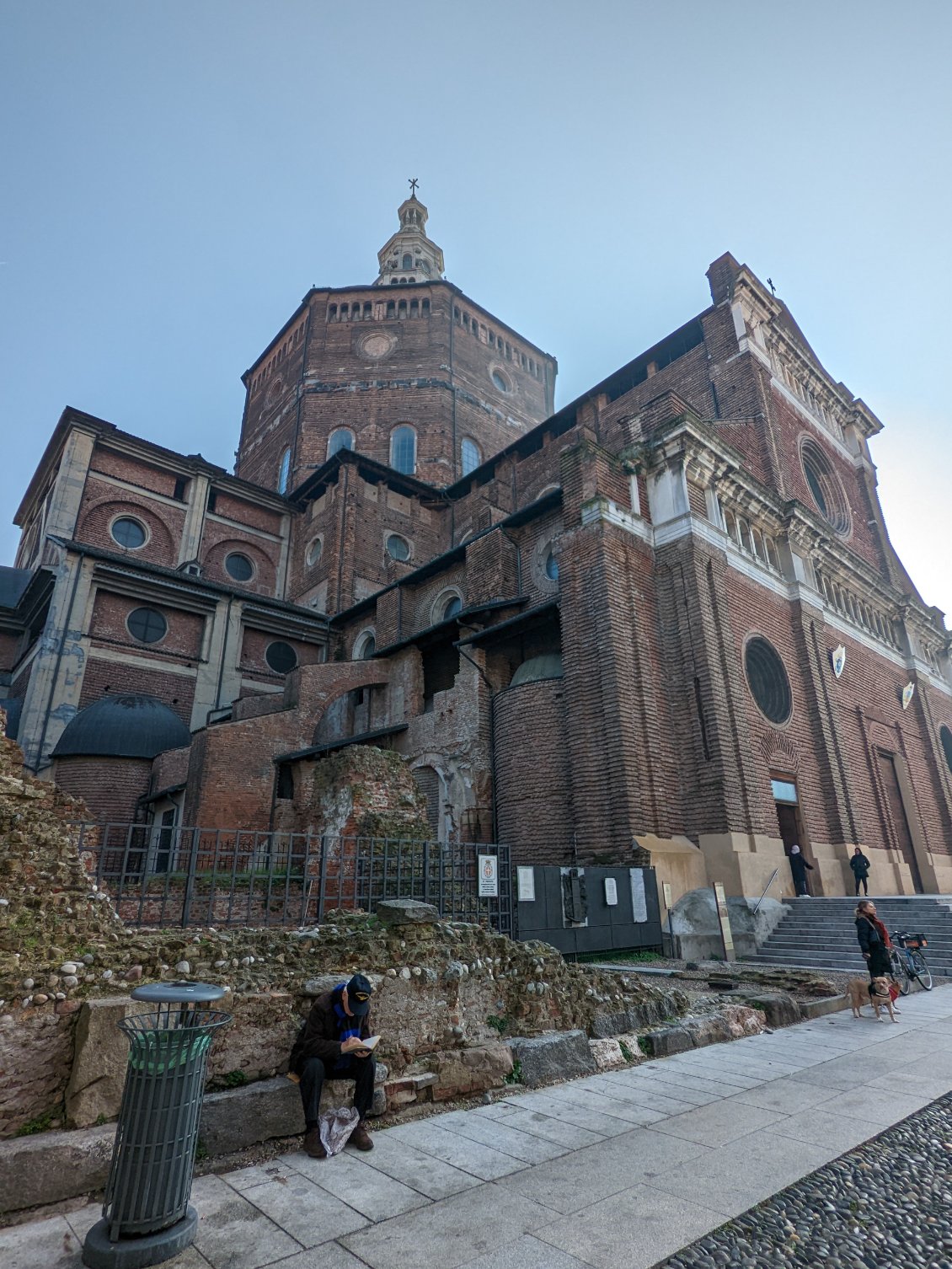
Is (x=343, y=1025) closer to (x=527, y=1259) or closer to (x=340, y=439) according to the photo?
(x=527, y=1259)

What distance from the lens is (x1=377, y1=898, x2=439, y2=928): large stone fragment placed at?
19.2 feet

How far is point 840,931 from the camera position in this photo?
41.9 feet

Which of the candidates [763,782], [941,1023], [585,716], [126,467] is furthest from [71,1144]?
[126,467]

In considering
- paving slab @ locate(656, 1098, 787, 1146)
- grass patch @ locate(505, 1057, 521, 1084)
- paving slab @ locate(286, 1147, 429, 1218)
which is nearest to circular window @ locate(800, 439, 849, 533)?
→ paving slab @ locate(656, 1098, 787, 1146)

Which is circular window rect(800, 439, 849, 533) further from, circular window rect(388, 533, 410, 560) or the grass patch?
the grass patch

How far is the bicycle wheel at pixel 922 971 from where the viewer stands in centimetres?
1035

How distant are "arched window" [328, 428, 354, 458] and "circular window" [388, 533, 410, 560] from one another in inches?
343

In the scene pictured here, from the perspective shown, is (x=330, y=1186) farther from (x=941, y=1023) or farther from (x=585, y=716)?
(x=585, y=716)

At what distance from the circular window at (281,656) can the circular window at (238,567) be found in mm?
5831

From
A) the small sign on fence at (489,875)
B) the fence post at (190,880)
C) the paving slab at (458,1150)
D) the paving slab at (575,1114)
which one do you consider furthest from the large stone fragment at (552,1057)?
the fence post at (190,880)

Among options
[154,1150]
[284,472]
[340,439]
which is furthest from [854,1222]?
[284,472]

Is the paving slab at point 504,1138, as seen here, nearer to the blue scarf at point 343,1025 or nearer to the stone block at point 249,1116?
the blue scarf at point 343,1025

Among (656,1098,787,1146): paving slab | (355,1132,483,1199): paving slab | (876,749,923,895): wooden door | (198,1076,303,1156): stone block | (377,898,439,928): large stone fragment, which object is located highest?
(876,749,923,895): wooden door

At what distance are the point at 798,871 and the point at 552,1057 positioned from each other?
453 inches
